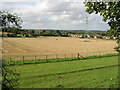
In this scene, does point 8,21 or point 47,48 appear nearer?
point 8,21

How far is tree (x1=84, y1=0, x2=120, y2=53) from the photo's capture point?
175 inches

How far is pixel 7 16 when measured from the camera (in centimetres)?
500

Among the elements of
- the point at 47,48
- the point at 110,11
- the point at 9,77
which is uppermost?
the point at 110,11

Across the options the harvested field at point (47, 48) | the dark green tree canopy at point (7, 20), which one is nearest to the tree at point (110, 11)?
the dark green tree canopy at point (7, 20)

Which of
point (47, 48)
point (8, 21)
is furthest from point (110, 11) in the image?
point (47, 48)

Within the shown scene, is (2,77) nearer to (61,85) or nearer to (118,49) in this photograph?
(118,49)

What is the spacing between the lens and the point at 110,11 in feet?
14.9

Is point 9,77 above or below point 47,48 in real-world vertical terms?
above

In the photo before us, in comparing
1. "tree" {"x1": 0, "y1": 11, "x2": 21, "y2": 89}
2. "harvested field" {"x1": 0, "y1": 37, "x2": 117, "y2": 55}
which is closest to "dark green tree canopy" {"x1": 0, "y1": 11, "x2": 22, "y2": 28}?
"tree" {"x1": 0, "y1": 11, "x2": 21, "y2": 89}

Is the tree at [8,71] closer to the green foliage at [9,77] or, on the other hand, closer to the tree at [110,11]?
the green foliage at [9,77]

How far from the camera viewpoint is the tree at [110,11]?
4453 millimetres

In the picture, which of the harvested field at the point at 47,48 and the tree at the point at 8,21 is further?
Answer: the harvested field at the point at 47,48

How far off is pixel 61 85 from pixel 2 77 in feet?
31.0

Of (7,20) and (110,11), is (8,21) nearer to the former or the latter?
(7,20)
